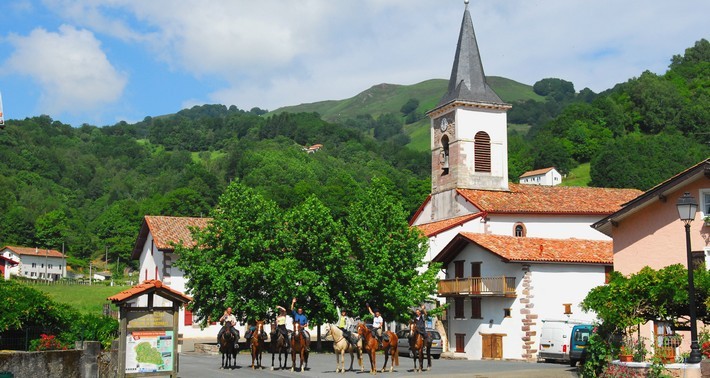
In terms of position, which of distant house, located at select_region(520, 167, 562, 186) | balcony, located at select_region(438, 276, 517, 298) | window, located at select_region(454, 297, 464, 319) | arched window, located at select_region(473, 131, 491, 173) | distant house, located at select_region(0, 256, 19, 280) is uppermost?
distant house, located at select_region(520, 167, 562, 186)

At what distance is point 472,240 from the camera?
41.5 metres

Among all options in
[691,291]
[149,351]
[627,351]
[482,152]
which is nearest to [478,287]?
[482,152]

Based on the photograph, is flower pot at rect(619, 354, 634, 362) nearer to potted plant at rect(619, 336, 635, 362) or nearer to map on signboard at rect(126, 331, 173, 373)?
potted plant at rect(619, 336, 635, 362)

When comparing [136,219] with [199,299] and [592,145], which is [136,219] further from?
[199,299]

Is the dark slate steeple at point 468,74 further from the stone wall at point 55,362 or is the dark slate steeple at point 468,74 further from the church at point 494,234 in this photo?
the stone wall at point 55,362

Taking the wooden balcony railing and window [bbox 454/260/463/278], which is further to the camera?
window [bbox 454/260/463/278]

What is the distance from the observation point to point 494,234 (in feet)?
159

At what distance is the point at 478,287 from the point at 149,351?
23.8 metres

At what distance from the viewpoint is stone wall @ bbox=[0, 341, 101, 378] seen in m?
21.0

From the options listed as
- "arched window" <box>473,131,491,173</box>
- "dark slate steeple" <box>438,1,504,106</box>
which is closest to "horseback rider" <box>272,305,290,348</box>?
"arched window" <box>473,131,491,173</box>

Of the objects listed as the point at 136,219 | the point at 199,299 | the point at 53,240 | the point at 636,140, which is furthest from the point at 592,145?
the point at 199,299

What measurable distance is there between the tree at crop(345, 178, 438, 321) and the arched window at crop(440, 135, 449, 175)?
1150 centimetres

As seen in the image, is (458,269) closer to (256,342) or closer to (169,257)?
(169,257)

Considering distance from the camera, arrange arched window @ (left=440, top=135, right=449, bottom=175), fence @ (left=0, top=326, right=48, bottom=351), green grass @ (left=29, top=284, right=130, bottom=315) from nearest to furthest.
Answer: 1. fence @ (left=0, top=326, right=48, bottom=351)
2. arched window @ (left=440, top=135, right=449, bottom=175)
3. green grass @ (left=29, top=284, right=130, bottom=315)
